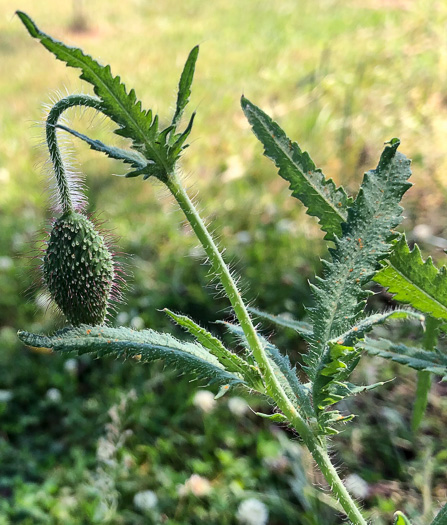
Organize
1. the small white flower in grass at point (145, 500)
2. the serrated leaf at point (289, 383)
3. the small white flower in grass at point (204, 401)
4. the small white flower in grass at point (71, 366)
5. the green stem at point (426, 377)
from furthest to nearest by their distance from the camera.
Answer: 1. the small white flower in grass at point (71, 366)
2. the small white flower in grass at point (204, 401)
3. the small white flower in grass at point (145, 500)
4. the green stem at point (426, 377)
5. the serrated leaf at point (289, 383)

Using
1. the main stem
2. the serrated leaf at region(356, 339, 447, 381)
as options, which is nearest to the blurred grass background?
the main stem

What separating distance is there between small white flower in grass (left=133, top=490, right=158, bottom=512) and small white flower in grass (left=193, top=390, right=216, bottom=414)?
37cm

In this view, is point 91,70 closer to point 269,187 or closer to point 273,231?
point 273,231

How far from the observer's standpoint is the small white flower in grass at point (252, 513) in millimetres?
1819

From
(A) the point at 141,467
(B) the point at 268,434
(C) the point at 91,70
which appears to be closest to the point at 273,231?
(B) the point at 268,434

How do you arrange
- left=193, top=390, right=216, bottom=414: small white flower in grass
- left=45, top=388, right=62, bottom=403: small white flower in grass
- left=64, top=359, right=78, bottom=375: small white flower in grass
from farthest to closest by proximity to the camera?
left=64, top=359, right=78, bottom=375: small white flower in grass
left=45, top=388, right=62, bottom=403: small white flower in grass
left=193, top=390, right=216, bottom=414: small white flower in grass

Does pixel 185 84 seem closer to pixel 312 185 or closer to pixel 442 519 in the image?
pixel 312 185

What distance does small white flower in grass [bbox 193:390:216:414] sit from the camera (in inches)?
87.1

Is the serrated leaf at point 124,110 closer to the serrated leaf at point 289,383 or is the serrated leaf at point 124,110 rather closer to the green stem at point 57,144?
the green stem at point 57,144

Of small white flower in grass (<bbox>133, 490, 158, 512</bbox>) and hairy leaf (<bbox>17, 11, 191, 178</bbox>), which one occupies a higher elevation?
hairy leaf (<bbox>17, 11, 191, 178</bbox>)

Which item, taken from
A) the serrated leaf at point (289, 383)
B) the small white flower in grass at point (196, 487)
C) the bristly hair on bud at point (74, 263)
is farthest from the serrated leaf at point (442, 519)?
the small white flower in grass at point (196, 487)

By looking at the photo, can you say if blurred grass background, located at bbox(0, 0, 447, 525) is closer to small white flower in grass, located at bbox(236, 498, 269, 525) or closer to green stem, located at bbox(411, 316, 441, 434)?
small white flower in grass, located at bbox(236, 498, 269, 525)

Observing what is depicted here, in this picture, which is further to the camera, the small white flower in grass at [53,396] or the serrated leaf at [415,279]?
the small white flower in grass at [53,396]

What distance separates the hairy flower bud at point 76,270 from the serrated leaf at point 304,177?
314 millimetres
